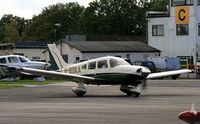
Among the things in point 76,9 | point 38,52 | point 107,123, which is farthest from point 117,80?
point 76,9

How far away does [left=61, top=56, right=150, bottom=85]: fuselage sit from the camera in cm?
2945

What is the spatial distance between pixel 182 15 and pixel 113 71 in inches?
2110

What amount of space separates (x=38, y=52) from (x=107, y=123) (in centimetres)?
8528

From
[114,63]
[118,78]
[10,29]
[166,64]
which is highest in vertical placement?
[10,29]

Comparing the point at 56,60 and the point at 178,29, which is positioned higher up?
the point at 178,29

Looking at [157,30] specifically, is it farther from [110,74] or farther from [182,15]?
[110,74]

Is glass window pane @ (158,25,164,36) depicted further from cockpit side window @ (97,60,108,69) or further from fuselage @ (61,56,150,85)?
cockpit side window @ (97,60,108,69)

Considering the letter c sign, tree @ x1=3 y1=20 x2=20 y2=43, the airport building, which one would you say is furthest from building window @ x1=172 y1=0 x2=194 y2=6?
tree @ x1=3 y1=20 x2=20 y2=43

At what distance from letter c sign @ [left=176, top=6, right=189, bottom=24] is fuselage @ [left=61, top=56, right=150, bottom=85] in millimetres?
50757

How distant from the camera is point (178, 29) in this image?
273 feet

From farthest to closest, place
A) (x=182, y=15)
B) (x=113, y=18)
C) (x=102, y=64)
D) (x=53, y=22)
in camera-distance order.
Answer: (x=53, y=22) → (x=113, y=18) → (x=182, y=15) → (x=102, y=64)

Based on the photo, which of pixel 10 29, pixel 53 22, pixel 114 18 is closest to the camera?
pixel 114 18

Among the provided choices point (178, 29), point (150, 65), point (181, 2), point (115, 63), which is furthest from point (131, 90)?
point (178, 29)

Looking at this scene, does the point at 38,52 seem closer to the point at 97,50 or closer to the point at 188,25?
the point at 97,50
